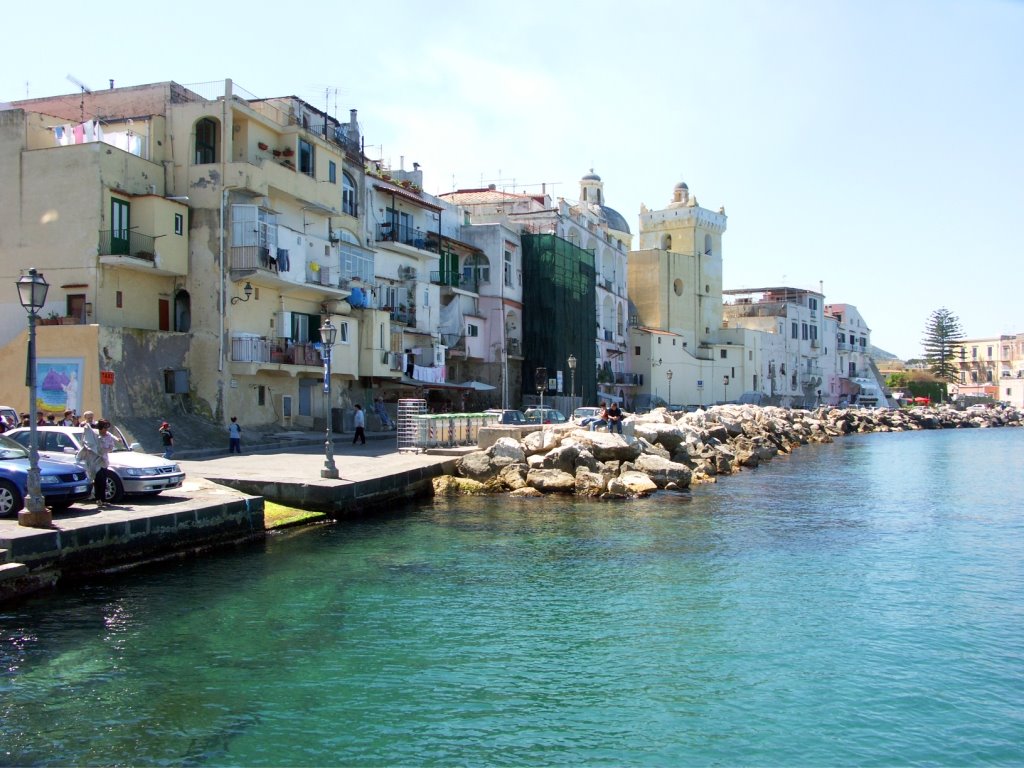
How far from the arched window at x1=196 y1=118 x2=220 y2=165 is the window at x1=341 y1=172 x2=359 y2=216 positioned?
8.41m

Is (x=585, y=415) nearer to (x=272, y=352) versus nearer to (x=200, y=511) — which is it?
(x=272, y=352)

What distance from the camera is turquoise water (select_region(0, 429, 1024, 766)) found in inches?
364

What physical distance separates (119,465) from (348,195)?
26.5 m

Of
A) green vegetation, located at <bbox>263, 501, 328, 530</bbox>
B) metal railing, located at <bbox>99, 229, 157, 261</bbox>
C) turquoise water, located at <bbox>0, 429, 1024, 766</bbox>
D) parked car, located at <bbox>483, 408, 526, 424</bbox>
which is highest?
metal railing, located at <bbox>99, 229, 157, 261</bbox>

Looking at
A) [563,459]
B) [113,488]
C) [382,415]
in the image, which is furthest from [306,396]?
[113,488]

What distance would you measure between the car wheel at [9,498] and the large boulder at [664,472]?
18.8 m

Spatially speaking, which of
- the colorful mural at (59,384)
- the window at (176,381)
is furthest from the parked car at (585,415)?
the colorful mural at (59,384)

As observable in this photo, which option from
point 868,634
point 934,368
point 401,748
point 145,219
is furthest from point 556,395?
point 934,368

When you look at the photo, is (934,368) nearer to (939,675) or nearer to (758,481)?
(758,481)

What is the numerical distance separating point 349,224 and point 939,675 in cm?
3515

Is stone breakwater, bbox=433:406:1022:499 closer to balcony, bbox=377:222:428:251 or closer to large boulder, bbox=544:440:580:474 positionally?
large boulder, bbox=544:440:580:474

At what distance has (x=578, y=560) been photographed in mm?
18047

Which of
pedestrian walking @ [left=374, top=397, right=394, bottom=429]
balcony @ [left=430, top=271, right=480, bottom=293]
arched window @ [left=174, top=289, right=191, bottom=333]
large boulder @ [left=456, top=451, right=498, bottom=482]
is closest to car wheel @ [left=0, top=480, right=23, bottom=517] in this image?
large boulder @ [left=456, top=451, right=498, bottom=482]

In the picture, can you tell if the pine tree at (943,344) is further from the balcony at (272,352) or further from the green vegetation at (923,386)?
the balcony at (272,352)
